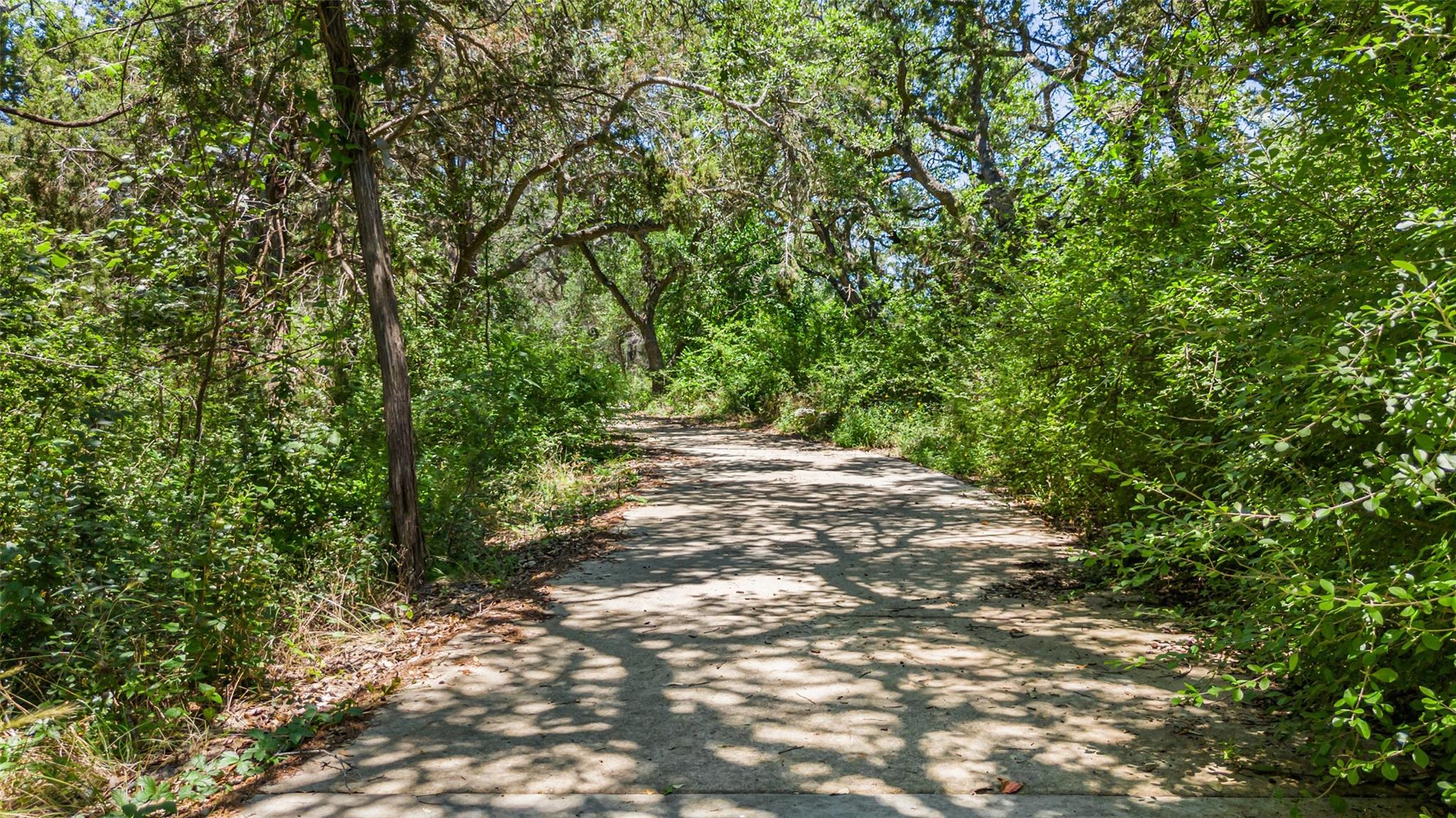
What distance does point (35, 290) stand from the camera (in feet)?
17.9

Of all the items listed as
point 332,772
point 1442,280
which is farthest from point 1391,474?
A: point 332,772

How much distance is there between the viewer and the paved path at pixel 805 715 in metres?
3.39

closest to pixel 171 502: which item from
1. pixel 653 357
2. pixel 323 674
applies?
pixel 323 674

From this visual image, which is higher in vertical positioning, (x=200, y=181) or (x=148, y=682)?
(x=200, y=181)

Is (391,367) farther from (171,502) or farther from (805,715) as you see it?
(805,715)

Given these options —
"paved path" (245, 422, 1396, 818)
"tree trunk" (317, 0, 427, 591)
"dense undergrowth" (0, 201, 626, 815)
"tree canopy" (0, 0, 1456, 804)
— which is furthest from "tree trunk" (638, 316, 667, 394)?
"tree trunk" (317, 0, 427, 591)

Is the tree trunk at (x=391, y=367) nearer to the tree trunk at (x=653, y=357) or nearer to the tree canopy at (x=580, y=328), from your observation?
the tree canopy at (x=580, y=328)

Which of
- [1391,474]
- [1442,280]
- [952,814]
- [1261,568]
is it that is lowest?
[952,814]

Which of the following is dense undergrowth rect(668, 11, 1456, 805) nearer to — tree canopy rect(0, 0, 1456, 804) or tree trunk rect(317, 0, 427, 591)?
tree canopy rect(0, 0, 1456, 804)

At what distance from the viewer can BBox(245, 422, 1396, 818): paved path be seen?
11.1ft

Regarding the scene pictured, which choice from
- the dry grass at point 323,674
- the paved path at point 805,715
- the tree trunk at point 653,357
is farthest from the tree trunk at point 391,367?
the tree trunk at point 653,357

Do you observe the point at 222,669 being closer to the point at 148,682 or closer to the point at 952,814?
the point at 148,682

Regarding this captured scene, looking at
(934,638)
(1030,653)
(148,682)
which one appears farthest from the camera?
(934,638)

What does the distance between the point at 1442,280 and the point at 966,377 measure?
9588mm
